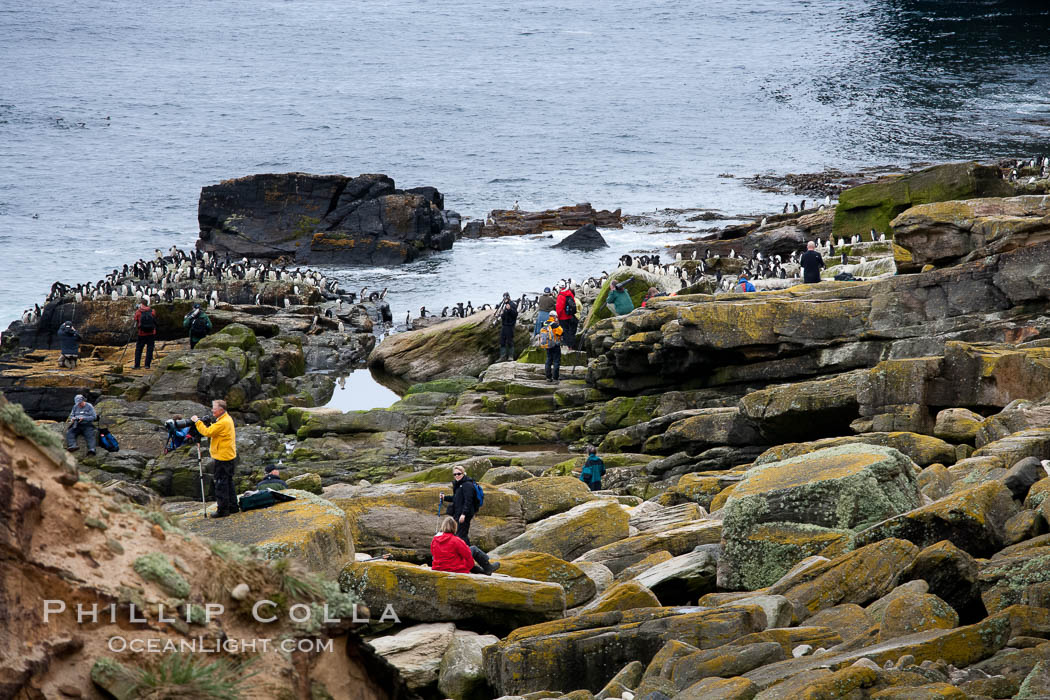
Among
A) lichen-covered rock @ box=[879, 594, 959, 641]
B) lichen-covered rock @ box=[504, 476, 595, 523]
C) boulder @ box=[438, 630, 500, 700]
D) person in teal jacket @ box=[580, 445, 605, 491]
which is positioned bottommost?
person in teal jacket @ box=[580, 445, 605, 491]

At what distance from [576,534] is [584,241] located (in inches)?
1584

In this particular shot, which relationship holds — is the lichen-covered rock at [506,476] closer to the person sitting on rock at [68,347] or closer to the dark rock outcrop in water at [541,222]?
the person sitting on rock at [68,347]

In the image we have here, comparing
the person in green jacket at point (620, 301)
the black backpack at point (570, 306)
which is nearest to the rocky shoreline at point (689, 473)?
the black backpack at point (570, 306)

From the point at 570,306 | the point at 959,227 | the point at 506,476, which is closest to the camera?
the point at 506,476

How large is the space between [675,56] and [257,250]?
104m

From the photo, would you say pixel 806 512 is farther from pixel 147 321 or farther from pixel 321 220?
pixel 321 220

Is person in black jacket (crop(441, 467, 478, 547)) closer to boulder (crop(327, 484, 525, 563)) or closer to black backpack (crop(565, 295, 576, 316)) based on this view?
boulder (crop(327, 484, 525, 563))

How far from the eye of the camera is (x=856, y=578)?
33.6ft

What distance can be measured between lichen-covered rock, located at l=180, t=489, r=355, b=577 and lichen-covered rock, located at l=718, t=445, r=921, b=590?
4.30 m

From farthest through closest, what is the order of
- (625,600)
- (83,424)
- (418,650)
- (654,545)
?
(83,424) < (654,545) < (625,600) < (418,650)

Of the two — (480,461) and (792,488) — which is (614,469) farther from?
(792,488)

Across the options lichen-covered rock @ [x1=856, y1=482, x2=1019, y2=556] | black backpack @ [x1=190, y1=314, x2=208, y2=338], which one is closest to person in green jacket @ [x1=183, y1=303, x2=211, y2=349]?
black backpack @ [x1=190, y1=314, x2=208, y2=338]

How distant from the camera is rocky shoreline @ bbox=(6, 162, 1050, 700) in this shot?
342 inches

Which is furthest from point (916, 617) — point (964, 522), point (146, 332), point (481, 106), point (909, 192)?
point (481, 106)
